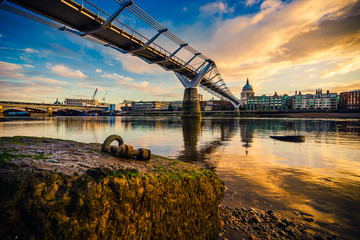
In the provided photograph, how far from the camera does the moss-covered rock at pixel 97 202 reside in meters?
1.50

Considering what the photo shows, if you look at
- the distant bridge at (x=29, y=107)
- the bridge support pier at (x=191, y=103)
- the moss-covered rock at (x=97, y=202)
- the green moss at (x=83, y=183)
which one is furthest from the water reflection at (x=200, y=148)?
the distant bridge at (x=29, y=107)

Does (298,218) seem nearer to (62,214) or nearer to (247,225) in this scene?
(247,225)

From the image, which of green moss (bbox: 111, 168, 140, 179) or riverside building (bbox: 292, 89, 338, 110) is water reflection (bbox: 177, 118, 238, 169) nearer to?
green moss (bbox: 111, 168, 140, 179)

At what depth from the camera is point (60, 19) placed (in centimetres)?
2423

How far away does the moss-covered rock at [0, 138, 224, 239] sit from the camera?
4.91ft

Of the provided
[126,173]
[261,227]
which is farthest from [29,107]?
[261,227]

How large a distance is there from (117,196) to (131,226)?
0.47 meters

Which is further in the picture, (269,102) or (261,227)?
(269,102)

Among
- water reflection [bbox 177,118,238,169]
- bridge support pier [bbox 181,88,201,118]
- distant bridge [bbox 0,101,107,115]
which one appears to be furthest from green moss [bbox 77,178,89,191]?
distant bridge [bbox 0,101,107,115]

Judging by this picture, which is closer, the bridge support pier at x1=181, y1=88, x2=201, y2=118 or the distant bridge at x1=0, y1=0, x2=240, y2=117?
the distant bridge at x1=0, y1=0, x2=240, y2=117

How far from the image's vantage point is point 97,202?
190 centimetres

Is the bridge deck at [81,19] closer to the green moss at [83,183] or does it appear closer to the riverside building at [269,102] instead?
the green moss at [83,183]

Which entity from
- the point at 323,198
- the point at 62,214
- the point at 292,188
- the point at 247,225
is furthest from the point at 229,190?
the point at 62,214

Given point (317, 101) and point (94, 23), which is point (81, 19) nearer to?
point (94, 23)
